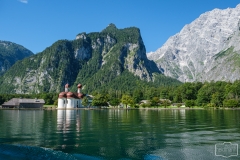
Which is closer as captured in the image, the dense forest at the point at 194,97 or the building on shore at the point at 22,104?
the dense forest at the point at 194,97

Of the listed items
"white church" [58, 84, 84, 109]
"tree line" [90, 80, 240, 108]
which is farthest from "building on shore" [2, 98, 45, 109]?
"tree line" [90, 80, 240, 108]

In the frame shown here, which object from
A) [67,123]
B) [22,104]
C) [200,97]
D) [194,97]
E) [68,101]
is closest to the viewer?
[67,123]

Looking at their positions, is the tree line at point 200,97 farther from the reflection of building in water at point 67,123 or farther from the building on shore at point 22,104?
the reflection of building in water at point 67,123

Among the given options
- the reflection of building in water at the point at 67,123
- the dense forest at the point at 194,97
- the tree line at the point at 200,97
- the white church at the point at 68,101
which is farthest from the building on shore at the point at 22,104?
the reflection of building in water at the point at 67,123

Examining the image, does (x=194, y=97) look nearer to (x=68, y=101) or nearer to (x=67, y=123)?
(x=68, y=101)

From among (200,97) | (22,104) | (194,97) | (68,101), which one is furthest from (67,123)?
(194,97)

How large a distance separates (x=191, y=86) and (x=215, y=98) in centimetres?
4575

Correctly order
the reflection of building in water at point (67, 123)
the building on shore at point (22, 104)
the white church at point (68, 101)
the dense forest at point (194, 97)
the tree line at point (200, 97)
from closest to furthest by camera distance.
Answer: the reflection of building in water at point (67, 123)
the tree line at point (200, 97)
the dense forest at point (194, 97)
the building on shore at point (22, 104)
the white church at point (68, 101)

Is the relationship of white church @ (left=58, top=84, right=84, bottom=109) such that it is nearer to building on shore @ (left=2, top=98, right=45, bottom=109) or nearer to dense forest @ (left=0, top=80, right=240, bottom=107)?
building on shore @ (left=2, top=98, right=45, bottom=109)

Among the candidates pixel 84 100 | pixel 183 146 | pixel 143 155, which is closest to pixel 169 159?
pixel 143 155

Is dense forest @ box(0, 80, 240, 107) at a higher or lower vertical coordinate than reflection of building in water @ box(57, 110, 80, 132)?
higher

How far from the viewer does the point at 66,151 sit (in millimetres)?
21953

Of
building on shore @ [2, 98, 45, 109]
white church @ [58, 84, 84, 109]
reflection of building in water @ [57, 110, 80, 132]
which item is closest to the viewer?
reflection of building in water @ [57, 110, 80, 132]

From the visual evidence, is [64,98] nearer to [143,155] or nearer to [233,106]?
[233,106]
